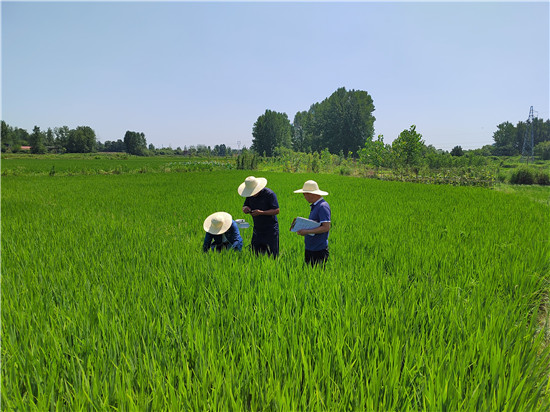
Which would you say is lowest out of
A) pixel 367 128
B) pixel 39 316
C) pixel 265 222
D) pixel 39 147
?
pixel 39 316

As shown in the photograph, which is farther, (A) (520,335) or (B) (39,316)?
(B) (39,316)

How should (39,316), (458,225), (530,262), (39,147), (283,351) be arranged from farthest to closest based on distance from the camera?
(39,147) → (458,225) → (530,262) → (39,316) → (283,351)

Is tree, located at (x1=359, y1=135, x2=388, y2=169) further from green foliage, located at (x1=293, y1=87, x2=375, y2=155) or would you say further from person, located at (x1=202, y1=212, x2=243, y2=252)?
person, located at (x1=202, y1=212, x2=243, y2=252)

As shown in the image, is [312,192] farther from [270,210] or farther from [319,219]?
[270,210]

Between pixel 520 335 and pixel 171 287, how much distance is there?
2.73 metres

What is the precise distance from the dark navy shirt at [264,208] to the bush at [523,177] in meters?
29.1

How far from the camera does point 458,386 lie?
1.39 metres

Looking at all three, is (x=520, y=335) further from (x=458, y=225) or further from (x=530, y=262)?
(x=458, y=225)

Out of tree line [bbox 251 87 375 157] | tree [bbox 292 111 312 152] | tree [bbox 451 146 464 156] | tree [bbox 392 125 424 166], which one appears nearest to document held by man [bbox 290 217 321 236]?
tree [bbox 392 125 424 166]

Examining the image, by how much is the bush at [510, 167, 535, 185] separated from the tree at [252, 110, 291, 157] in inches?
1890

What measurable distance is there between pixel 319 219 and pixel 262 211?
0.81 m

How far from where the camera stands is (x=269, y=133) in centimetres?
6594

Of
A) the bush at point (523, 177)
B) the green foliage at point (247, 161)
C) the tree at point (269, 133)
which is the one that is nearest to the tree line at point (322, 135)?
the tree at point (269, 133)

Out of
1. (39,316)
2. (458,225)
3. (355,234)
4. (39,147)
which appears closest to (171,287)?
(39,316)
